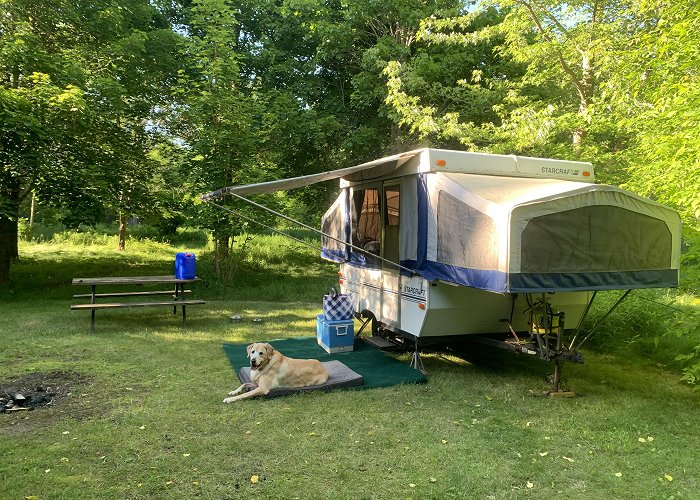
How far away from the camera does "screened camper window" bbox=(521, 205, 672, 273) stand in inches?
170

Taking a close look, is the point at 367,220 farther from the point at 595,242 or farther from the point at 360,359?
the point at 595,242

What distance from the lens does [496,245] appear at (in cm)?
439

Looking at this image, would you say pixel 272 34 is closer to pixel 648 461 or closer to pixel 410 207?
pixel 410 207

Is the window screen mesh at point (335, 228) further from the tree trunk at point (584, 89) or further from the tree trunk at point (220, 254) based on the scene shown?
the tree trunk at point (584, 89)

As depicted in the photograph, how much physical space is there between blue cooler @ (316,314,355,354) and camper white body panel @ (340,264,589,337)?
0.67 meters

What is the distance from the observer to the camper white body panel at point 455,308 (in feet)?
18.1

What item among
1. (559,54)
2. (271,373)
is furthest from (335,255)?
(559,54)

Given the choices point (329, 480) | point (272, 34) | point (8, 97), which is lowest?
point (329, 480)

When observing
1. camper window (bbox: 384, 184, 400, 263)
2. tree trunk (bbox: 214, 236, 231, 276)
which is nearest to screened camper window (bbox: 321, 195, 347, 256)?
camper window (bbox: 384, 184, 400, 263)

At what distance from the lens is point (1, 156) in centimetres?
A: 930

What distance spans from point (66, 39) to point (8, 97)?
329cm

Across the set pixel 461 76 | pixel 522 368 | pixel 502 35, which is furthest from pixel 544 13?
pixel 522 368

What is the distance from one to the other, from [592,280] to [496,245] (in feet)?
3.15

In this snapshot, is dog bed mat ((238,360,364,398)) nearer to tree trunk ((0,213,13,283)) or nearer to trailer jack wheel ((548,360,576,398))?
trailer jack wheel ((548,360,576,398))
